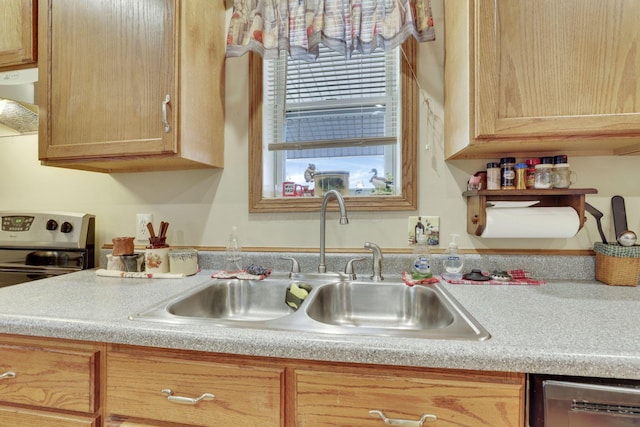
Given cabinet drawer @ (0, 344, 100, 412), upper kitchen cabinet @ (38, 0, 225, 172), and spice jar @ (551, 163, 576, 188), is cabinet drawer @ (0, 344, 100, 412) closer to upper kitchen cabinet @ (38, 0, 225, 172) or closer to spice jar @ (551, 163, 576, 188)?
upper kitchen cabinet @ (38, 0, 225, 172)

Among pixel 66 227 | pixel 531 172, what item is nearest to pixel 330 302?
pixel 531 172

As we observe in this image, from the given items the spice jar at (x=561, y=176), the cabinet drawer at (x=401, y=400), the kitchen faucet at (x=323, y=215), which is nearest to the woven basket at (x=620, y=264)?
the spice jar at (x=561, y=176)

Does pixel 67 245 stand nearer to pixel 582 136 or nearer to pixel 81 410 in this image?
pixel 81 410

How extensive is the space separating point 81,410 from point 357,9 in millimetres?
1537

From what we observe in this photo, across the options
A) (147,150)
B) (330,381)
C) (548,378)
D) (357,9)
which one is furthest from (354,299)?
(357,9)

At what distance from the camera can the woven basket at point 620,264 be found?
3.45ft

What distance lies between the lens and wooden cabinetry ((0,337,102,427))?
2.50 ft

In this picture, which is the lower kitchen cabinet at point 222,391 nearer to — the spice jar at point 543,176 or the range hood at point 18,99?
the spice jar at point 543,176

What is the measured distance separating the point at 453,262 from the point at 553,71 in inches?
27.5

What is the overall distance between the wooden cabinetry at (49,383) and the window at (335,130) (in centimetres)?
81

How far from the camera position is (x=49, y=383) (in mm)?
784

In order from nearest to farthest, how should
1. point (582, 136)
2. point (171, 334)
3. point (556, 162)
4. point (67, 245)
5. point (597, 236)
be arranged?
point (171, 334) < point (582, 136) < point (556, 162) < point (597, 236) < point (67, 245)

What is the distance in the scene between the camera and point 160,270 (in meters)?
1.28

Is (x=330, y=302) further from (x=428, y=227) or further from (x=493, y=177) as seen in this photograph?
(x=493, y=177)
